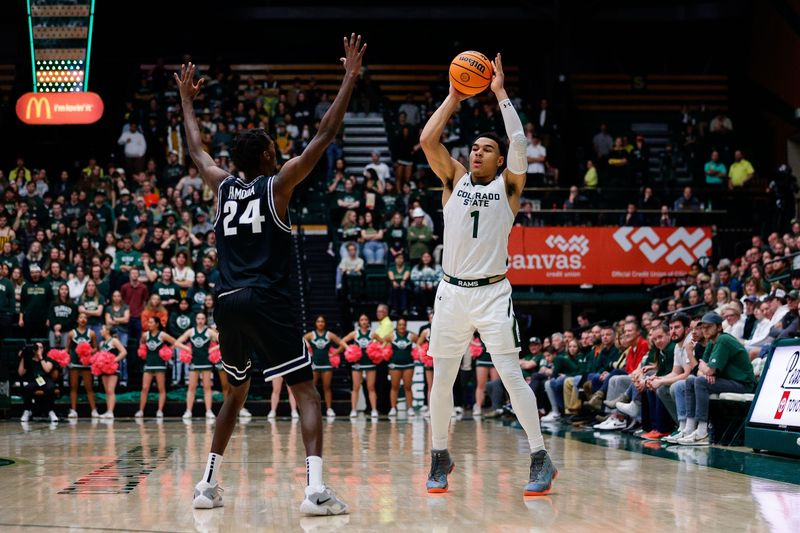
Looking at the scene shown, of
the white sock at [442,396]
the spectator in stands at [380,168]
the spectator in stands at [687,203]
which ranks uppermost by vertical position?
the spectator in stands at [380,168]

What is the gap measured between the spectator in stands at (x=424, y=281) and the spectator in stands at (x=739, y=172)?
7549 mm

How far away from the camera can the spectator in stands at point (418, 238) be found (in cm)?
1880

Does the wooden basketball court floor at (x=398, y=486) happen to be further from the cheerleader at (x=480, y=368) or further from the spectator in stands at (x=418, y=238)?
the spectator in stands at (x=418, y=238)

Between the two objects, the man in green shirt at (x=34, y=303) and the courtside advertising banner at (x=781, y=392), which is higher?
the man in green shirt at (x=34, y=303)

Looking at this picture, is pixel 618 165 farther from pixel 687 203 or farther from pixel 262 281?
pixel 262 281

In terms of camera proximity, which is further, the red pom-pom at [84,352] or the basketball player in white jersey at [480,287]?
the red pom-pom at [84,352]

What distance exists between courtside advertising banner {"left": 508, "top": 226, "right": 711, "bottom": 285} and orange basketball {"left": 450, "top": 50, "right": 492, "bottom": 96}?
43.1 ft

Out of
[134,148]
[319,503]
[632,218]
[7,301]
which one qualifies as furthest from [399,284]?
[319,503]

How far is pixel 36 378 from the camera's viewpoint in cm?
1573

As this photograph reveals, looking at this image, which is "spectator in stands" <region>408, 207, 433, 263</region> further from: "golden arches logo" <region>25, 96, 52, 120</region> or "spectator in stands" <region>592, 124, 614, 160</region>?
"spectator in stands" <region>592, 124, 614, 160</region>

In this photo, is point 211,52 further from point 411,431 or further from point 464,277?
point 464,277

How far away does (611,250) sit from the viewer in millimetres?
19688

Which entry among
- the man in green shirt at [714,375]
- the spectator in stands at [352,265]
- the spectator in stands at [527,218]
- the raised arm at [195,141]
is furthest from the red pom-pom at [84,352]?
the raised arm at [195,141]

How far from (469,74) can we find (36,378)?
37.2 feet
